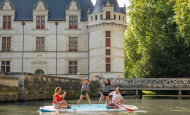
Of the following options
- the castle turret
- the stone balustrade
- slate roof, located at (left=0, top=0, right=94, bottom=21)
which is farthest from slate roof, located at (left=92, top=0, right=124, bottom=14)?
the stone balustrade

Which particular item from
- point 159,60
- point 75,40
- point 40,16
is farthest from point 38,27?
point 159,60

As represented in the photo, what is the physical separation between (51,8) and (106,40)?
748 centimetres

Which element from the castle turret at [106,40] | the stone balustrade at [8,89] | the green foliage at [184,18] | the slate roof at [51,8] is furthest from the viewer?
the slate roof at [51,8]

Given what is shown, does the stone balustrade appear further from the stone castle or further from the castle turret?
the stone castle

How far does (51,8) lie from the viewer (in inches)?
1427

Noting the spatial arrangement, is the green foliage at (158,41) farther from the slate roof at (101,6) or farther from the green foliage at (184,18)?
the green foliage at (184,18)

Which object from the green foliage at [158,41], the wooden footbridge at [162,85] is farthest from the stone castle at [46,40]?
the wooden footbridge at [162,85]

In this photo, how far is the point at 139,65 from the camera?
35062 millimetres

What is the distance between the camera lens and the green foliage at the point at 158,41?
33.2 meters

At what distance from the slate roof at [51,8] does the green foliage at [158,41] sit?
505cm

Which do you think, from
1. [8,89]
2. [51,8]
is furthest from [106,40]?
[8,89]

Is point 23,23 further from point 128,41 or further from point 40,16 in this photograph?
point 128,41

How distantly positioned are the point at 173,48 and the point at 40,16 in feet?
45.9

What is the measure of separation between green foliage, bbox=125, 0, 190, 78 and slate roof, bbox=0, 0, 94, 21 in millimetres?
5054
